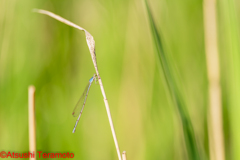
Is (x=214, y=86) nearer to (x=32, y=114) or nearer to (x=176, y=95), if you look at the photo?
(x=176, y=95)

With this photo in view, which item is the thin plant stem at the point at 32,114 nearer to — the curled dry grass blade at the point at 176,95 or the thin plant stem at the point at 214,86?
the curled dry grass blade at the point at 176,95

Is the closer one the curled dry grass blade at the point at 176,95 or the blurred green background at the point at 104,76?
the curled dry grass blade at the point at 176,95

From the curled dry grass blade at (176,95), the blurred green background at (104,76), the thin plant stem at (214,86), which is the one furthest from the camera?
the blurred green background at (104,76)

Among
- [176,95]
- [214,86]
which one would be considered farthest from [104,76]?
[176,95]

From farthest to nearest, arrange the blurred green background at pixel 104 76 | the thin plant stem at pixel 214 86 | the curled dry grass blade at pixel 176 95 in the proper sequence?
1. the blurred green background at pixel 104 76
2. the thin plant stem at pixel 214 86
3. the curled dry grass blade at pixel 176 95

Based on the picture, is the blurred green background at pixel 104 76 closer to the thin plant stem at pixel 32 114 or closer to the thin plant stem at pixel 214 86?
the thin plant stem at pixel 214 86

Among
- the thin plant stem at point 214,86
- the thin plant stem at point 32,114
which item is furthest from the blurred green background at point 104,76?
the thin plant stem at point 32,114
